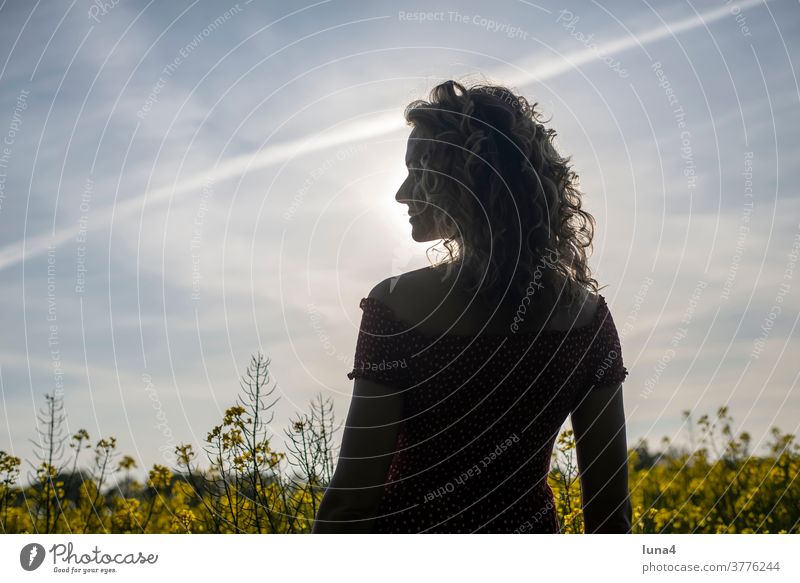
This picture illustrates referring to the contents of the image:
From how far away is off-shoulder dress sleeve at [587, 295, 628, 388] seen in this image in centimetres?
212

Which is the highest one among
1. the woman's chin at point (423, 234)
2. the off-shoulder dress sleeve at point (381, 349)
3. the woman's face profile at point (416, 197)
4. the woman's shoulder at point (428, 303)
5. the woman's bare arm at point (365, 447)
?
the woman's face profile at point (416, 197)

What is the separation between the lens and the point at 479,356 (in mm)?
1940

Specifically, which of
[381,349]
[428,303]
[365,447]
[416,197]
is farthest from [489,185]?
[365,447]

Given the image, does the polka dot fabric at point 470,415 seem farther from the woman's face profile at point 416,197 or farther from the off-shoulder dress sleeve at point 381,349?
the woman's face profile at point 416,197

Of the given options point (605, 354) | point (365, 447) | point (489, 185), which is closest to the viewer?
point (365, 447)

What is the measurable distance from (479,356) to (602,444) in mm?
538

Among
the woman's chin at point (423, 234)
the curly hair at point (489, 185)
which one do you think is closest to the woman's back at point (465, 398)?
the curly hair at point (489, 185)

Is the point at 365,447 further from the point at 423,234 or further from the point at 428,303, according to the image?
the point at 423,234

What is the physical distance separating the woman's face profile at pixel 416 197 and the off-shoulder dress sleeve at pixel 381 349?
0.33 metres

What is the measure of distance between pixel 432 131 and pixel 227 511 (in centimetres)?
205

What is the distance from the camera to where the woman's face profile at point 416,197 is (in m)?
2.07
